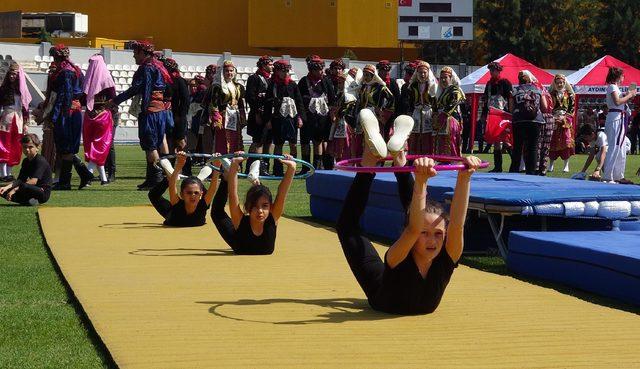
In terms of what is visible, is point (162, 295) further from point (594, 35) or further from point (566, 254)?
point (594, 35)

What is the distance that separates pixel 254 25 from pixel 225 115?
4216 cm

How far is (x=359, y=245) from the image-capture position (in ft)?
24.1

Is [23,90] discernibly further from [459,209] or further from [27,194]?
[459,209]

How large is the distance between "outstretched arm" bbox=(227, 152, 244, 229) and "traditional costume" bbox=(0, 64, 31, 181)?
9.22 m

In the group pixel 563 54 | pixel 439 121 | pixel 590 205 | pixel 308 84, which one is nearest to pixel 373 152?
pixel 590 205

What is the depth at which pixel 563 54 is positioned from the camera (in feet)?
215

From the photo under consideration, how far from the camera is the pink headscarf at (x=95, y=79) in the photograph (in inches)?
677

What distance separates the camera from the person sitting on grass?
14633mm

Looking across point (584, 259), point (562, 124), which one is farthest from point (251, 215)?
point (562, 124)

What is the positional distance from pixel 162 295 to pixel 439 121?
A: 10.4 m

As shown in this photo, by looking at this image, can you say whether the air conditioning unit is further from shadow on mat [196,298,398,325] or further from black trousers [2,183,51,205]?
shadow on mat [196,298,398,325]

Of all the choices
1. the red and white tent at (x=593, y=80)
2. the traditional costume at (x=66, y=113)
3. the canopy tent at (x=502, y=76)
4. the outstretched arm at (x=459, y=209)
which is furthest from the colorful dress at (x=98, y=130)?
the red and white tent at (x=593, y=80)

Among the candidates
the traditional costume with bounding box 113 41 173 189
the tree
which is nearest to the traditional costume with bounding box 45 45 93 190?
the traditional costume with bounding box 113 41 173 189

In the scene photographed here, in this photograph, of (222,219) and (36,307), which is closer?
(36,307)
